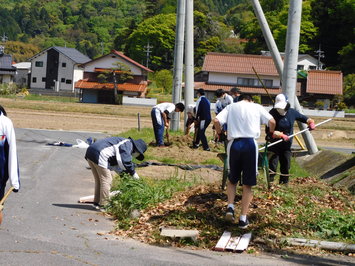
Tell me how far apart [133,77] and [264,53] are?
54.9ft

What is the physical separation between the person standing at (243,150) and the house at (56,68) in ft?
286

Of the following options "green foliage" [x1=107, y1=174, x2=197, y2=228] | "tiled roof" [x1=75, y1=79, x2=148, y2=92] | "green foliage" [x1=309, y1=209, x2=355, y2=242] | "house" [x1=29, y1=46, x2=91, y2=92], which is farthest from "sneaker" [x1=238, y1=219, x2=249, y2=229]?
"house" [x1=29, y1=46, x2=91, y2=92]

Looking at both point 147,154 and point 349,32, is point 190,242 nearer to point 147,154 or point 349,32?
point 147,154

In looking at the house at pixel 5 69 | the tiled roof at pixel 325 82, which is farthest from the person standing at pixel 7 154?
the house at pixel 5 69

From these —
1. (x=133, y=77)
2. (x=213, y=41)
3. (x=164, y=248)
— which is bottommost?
(x=164, y=248)

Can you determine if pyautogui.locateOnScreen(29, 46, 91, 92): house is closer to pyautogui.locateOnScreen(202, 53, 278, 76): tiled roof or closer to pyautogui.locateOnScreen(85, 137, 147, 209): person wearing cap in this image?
pyautogui.locateOnScreen(202, 53, 278, 76): tiled roof

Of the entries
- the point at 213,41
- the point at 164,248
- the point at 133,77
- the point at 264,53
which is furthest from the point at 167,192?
the point at 213,41

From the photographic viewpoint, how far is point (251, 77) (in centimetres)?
7400

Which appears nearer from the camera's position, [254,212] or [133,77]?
[254,212]

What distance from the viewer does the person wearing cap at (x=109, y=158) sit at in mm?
10594

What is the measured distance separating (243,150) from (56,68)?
88957 millimetres

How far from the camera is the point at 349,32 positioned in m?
80.2

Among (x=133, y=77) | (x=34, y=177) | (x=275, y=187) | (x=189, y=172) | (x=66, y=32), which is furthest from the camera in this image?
(x=66, y=32)

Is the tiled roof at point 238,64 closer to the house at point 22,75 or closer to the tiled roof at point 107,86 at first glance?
the tiled roof at point 107,86
